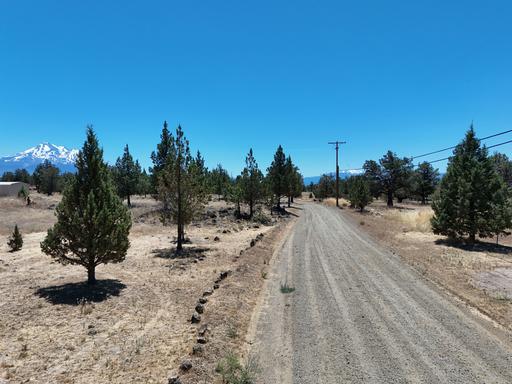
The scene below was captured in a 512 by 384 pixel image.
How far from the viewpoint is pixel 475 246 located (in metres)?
24.1

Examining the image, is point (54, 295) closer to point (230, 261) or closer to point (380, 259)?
point (230, 261)

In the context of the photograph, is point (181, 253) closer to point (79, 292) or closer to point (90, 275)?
point (90, 275)

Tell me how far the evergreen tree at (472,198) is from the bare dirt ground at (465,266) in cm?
129

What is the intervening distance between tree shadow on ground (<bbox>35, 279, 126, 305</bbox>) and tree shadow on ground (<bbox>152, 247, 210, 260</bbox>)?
6395mm

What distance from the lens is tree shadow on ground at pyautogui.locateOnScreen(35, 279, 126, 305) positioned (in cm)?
1311

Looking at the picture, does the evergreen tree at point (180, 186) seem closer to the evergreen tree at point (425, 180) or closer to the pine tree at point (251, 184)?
the pine tree at point (251, 184)

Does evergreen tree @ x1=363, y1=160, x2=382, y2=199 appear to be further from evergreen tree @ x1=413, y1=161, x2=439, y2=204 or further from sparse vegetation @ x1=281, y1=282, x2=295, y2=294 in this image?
sparse vegetation @ x1=281, y1=282, x2=295, y2=294

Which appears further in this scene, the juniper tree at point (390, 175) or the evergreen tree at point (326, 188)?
the evergreen tree at point (326, 188)

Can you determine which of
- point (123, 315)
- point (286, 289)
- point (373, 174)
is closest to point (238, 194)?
point (286, 289)

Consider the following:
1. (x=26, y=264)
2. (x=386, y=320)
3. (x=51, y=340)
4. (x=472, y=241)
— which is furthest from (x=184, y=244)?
(x=472, y=241)

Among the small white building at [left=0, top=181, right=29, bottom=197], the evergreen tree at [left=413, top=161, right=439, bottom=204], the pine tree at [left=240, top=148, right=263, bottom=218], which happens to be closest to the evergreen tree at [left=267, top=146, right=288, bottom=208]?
the pine tree at [left=240, top=148, right=263, bottom=218]

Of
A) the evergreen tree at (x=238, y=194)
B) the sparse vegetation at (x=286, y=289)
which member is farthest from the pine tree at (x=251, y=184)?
the sparse vegetation at (x=286, y=289)

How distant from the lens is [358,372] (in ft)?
24.6

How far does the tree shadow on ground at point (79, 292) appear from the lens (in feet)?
43.0
